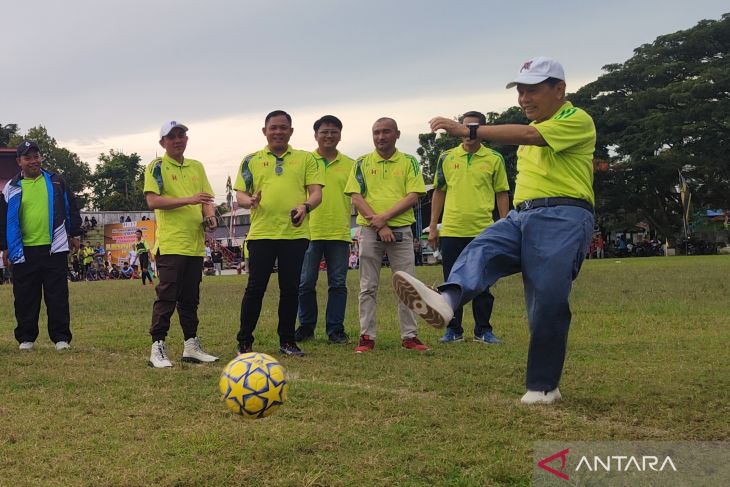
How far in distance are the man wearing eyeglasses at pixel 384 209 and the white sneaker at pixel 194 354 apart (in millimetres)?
1503

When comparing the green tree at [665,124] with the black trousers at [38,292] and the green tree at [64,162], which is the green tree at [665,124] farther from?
the green tree at [64,162]

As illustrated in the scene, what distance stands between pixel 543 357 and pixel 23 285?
5678 mm

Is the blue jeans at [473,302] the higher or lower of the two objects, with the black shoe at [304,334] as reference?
higher

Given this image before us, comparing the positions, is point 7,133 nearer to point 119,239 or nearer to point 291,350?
point 119,239

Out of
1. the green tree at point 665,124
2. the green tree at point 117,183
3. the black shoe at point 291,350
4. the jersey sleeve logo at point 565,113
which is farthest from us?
the green tree at point 117,183

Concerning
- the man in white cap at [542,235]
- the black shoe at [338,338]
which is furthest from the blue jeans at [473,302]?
the man in white cap at [542,235]

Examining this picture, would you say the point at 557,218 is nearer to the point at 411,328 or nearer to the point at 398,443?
the point at 398,443

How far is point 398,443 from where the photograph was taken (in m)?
3.81

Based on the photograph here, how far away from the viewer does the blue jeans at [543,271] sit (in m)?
4.66

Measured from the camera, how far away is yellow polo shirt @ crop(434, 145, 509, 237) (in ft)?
26.1

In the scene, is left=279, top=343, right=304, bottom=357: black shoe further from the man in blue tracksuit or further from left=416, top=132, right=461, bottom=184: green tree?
left=416, top=132, right=461, bottom=184: green tree

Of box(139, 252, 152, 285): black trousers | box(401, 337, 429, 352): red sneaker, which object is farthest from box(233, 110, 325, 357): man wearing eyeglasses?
box(139, 252, 152, 285): black trousers

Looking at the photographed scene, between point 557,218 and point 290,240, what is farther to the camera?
point 290,240

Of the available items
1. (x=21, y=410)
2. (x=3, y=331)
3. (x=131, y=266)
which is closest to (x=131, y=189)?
(x=131, y=266)
